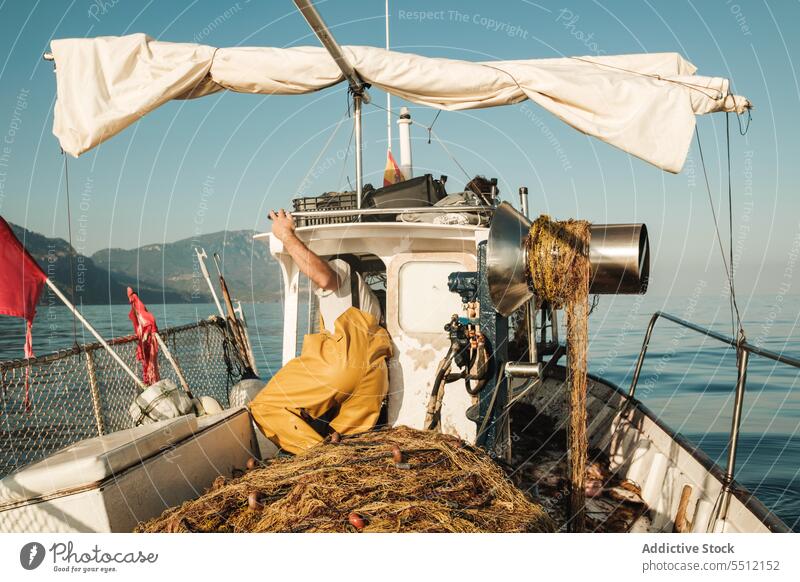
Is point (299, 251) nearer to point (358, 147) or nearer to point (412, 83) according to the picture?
point (358, 147)

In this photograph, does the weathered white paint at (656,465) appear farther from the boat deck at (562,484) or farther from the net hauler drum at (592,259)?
the net hauler drum at (592,259)

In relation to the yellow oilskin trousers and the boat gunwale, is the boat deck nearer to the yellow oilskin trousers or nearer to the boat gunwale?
the boat gunwale

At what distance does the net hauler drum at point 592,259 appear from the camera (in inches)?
137

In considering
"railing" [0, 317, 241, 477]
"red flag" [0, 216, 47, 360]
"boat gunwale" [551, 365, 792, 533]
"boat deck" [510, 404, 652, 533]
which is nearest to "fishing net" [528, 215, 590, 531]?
"boat deck" [510, 404, 652, 533]

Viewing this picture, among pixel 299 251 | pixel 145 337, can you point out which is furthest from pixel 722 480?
pixel 145 337

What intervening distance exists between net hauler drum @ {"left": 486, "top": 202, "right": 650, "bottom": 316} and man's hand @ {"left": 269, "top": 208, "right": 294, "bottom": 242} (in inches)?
83.3

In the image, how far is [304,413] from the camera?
4.87 m

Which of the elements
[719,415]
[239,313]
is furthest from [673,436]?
[719,415]

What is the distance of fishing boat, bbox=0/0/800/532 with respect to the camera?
3.51m

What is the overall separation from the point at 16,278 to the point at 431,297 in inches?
147

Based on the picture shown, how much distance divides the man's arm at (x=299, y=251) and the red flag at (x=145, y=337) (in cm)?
217

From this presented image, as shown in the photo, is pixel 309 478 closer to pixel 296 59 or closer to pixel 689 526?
pixel 689 526

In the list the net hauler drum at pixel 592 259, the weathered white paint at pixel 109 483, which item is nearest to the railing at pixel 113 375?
the weathered white paint at pixel 109 483

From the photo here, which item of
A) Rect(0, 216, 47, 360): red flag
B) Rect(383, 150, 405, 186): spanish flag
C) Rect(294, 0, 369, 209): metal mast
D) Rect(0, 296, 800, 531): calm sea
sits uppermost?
Rect(294, 0, 369, 209): metal mast
